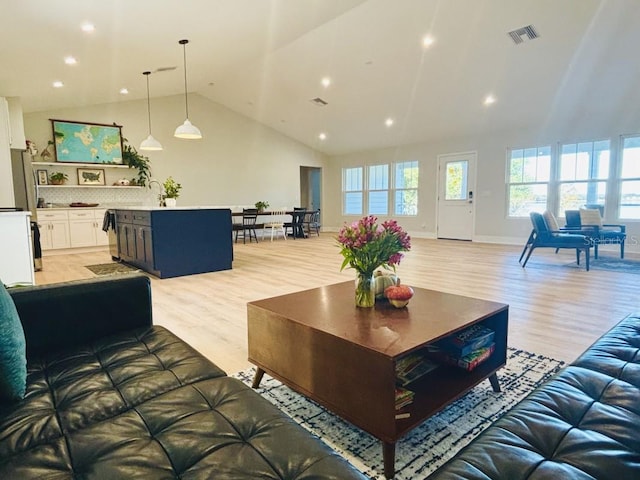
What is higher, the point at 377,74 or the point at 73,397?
the point at 377,74

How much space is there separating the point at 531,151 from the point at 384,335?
25.4ft

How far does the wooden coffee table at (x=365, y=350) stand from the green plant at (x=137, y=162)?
7328 millimetres

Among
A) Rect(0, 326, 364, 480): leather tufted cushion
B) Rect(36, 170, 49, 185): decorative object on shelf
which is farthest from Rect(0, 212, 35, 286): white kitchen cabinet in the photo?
Rect(36, 170, 49, 185): decorative object on shelf

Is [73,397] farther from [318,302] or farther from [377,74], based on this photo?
[377,74]

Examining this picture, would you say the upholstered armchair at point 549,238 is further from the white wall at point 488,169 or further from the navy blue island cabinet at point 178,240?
the navy blue island cabinet at point 178,240

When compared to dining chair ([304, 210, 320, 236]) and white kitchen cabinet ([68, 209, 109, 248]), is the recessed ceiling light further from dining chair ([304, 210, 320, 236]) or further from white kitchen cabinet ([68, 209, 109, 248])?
white kitchen cabinet ([68, 209, 109, 248])

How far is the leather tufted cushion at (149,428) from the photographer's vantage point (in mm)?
838

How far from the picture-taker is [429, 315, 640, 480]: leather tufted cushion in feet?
2.71

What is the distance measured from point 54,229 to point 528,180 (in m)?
9.31

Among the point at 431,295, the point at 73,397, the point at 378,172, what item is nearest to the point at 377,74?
the point at 378,172

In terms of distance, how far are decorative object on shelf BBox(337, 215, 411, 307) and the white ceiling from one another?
348cm

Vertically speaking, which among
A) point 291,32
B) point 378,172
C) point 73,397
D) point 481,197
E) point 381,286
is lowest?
point 73,397

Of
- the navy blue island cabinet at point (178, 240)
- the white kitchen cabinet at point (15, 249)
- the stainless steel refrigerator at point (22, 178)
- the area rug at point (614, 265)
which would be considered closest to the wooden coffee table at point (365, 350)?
the white kitchen cabinet at point (15, 249)

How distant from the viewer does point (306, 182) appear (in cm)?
1321
